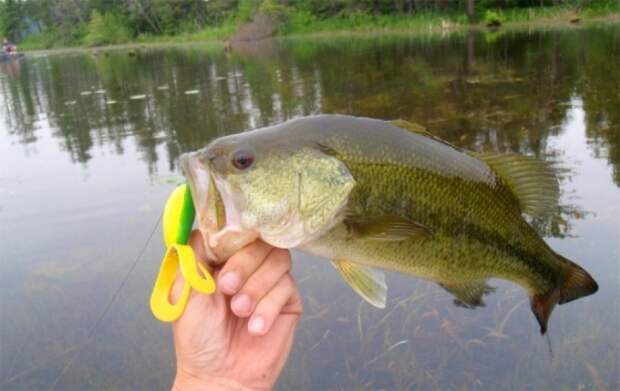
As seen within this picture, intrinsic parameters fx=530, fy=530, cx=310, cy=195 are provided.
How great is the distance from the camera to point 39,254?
5.38 meters

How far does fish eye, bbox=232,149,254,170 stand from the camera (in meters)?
1.83

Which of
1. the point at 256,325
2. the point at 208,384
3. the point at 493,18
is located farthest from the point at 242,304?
the point at 493,18

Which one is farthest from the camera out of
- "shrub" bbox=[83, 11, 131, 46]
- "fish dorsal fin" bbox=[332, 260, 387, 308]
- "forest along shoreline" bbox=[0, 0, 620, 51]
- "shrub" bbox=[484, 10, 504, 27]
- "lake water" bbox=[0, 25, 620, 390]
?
"shrub" bbox=[83, 11, 131, 46]

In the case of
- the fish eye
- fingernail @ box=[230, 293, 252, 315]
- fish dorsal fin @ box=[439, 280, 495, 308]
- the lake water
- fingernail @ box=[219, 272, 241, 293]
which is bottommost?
the lake water

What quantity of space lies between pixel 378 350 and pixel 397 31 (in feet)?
126

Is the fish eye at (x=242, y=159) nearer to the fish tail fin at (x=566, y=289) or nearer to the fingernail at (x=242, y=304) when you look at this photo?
the fingernail at (x=242, y=304)

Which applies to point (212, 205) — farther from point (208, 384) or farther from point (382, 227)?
point (208, 384)

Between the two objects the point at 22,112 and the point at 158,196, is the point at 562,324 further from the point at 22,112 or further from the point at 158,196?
the point at 22,112

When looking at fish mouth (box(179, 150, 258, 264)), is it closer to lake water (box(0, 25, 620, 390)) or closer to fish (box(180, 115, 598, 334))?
fish (box(180, 115, 598, 334))

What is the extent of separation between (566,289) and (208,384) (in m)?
1.49

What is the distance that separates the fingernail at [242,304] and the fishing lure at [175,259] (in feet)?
0.31

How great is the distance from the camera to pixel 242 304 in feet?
5.99

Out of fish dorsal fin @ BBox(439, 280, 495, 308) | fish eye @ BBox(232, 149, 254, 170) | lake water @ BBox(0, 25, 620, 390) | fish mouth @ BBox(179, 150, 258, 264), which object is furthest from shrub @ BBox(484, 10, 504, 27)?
fish mouth @ BBox(179, 150, 258, 264)

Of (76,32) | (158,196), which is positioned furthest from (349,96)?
(76,32)
